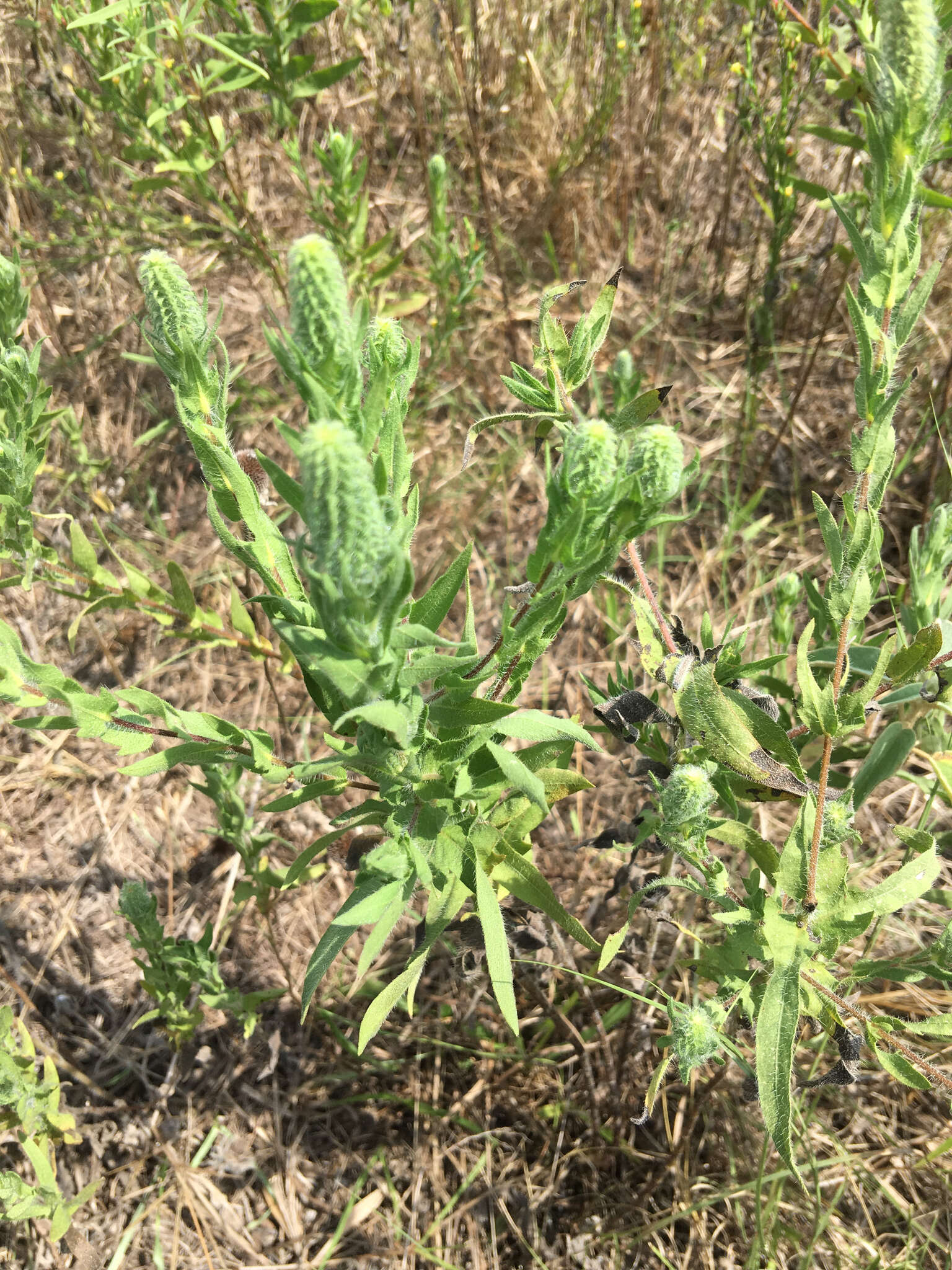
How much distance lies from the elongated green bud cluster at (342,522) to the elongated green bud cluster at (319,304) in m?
0.14

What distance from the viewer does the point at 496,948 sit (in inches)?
72.0

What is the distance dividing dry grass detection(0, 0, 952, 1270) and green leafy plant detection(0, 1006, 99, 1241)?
285 millimetres

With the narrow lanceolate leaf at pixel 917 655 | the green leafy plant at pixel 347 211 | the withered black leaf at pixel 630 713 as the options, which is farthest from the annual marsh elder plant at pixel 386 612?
the green leafy plant at pixel 347 211

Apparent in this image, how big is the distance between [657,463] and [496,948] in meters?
1.00

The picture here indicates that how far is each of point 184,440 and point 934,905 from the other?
11.9 ft

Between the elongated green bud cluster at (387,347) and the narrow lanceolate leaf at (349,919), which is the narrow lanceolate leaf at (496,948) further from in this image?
the elongated green bud cluster at (387,347)

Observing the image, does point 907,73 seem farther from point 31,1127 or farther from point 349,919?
point 31,1127

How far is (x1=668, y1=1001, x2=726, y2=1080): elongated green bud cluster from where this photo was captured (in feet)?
5.84

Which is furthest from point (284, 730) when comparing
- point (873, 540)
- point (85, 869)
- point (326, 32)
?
point (326, 32)

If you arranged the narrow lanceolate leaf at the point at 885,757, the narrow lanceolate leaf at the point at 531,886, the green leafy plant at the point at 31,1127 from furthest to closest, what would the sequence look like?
the green leafy plant at the point at 31,1127 → the narrow lanceolate leaf at the point at 885,757 → the narrow lanceolate leaf at the point at 531,886

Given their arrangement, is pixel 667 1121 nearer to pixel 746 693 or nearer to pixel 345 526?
pixel 746 693

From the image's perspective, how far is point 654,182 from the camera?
15.0 feet

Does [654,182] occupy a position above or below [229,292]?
above

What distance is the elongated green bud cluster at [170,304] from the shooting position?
1.65 meters
